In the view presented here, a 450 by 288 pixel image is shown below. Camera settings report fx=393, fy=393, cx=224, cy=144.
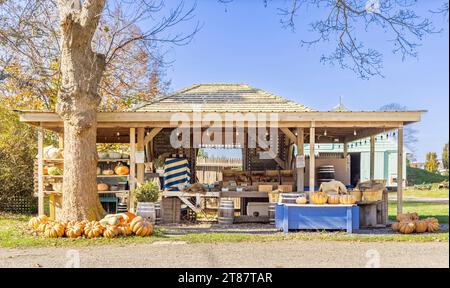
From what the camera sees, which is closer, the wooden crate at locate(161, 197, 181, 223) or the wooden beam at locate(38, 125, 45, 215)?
the wooden beam at locate(38, 125, 45, 215)

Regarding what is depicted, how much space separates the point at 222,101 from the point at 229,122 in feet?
7.45

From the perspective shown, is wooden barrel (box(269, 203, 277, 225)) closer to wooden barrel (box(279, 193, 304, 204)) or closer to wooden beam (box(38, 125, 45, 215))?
wooden barrel (box(279, 193, 304, 204))

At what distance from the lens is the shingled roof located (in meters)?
11.8

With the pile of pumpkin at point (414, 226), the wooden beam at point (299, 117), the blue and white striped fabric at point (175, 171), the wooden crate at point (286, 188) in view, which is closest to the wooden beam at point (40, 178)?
the wooden beam at point (299, 117)

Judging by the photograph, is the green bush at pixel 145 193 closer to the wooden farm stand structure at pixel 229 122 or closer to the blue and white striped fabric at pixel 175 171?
the wooden farm stand structure at pixel 229 122

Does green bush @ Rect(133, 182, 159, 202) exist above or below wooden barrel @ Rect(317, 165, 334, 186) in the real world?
below

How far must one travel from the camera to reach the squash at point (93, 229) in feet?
27.2

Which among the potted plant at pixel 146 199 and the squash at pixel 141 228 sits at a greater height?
the potted plant at pixel 146 199

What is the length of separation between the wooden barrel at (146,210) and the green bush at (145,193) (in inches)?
7.8

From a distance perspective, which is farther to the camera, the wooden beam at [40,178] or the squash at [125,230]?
the wooden beam at [40,178]

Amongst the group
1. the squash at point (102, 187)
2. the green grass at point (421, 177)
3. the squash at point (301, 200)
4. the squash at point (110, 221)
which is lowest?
the green grass at point (421, 177)

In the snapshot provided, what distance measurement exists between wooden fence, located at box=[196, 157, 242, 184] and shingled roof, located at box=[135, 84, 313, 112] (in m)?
3.97

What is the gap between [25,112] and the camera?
10.0 meters

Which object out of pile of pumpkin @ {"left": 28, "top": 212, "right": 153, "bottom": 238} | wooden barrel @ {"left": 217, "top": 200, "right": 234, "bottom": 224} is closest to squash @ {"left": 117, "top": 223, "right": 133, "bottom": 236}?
pile of pumpkin @ {"left": 28, "top": 212, "right": 153, "bottom": 238}
